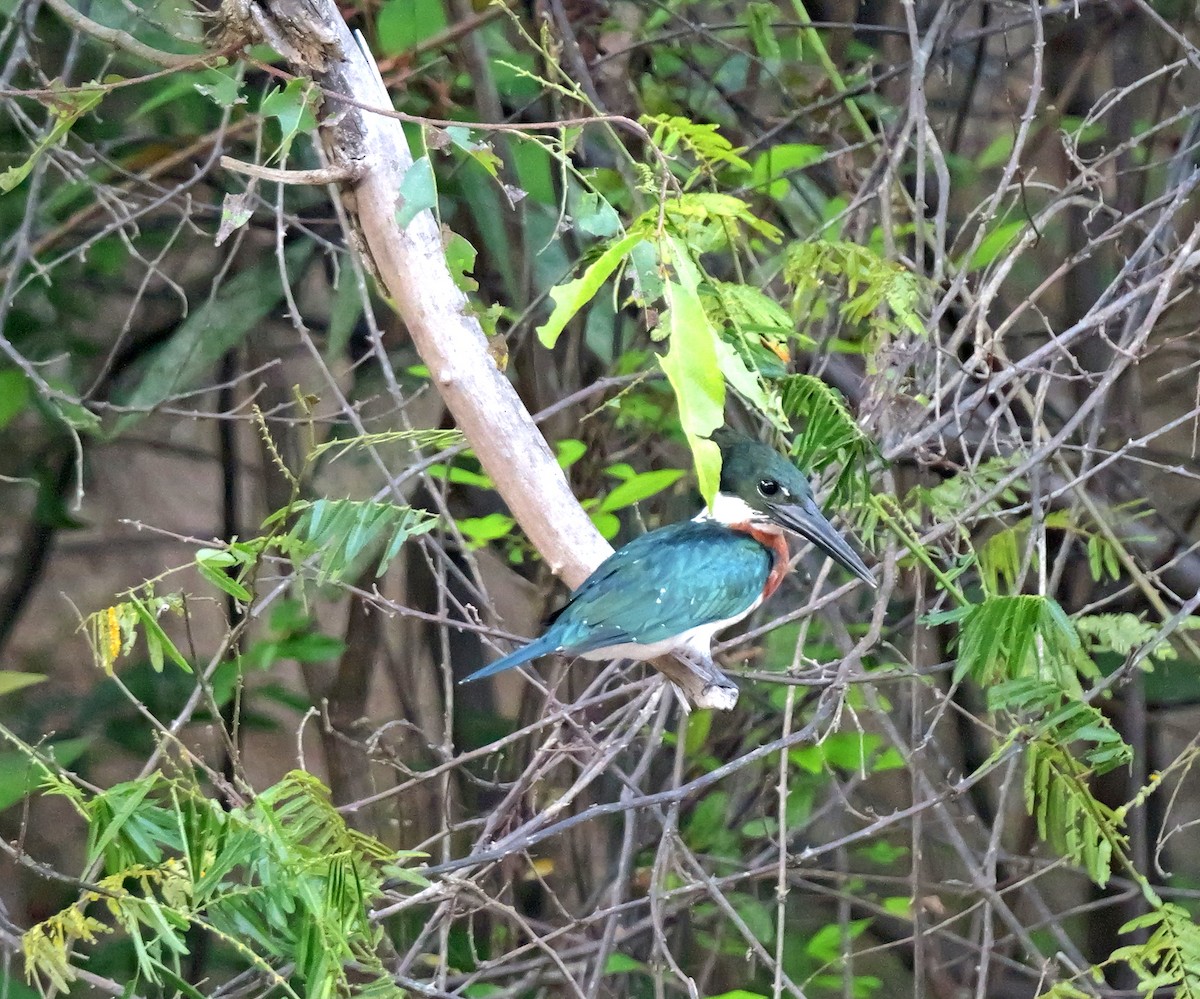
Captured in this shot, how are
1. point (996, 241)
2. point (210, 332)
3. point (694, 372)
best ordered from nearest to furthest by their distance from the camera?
point (694, 372)
point (996, 241)
point (210, 332)

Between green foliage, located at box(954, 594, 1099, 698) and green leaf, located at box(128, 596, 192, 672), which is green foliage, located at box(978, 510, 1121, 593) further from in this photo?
green leaf, located at box(128, 596, 192, 672)

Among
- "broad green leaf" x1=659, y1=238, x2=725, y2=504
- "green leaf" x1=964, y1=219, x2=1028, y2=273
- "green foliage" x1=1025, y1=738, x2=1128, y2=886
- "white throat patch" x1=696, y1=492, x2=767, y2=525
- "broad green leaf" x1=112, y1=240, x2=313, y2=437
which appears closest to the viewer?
"broad green leaf" x1=659, y1=238, x2=725, y2=504

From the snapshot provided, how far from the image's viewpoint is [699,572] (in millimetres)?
1384

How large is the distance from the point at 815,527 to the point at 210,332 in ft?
3.69

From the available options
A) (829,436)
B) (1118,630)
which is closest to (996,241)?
(1118,630)

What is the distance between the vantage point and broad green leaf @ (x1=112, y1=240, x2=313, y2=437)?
2.01 meters

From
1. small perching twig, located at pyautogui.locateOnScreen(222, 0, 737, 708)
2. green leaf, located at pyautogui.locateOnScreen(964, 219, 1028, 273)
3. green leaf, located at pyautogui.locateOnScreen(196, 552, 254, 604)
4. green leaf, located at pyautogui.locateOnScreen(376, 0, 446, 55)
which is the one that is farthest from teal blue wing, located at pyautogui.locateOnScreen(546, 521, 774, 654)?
green leaf, located at pyautogui.locateOnScreen(376, 0, 446, 55)

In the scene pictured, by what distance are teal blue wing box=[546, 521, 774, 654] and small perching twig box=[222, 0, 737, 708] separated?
14 cm

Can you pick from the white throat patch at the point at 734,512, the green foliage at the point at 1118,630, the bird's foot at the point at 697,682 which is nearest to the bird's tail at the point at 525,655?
the bird's foot at the point at 697,682

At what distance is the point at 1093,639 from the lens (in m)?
1.72

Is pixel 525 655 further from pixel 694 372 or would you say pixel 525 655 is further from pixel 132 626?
pixel 694 372

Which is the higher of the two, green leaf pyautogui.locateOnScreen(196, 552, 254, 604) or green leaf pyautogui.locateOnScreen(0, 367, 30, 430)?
green leaf pyautogui.locateOnScreen(0, 367, 30, 430)

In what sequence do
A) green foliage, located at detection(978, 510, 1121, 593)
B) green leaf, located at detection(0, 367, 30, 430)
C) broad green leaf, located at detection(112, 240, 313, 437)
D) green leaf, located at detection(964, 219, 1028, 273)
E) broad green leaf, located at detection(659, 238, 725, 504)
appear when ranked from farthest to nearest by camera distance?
broad green leaf, located at detection(112, 240, 313, 437) < green leaf, located at detection(0, 367, 30, 430) < green leaf, located at detection(964, 219, 1028, 273) < green foliage, located at detection(978, 510, 1121, 593) < broad green leaf, located at detection(659, 238, 725, 504)

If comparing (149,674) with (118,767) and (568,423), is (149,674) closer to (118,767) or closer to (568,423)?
(118,767)
